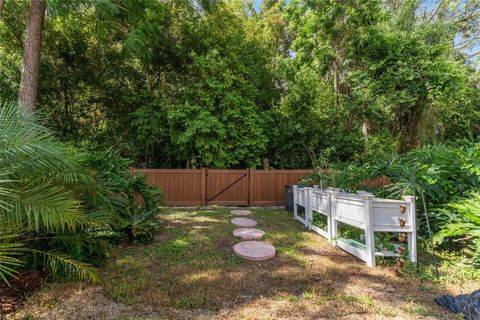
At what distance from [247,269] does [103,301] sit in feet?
4.95

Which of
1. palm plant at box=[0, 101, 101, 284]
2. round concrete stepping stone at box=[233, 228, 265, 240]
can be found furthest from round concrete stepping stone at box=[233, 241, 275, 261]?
palm plant at box=[0, 101, 101, 284]

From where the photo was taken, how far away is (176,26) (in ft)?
30.7

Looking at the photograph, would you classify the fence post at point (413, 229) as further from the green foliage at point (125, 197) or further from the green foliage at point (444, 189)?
the green foliage at point (125, 197)

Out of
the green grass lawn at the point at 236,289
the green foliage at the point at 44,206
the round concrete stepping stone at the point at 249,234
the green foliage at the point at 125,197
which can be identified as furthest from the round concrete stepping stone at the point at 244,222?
the green foliage at the point at 44,206

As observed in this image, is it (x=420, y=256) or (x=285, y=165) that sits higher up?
(x=285, y=165)

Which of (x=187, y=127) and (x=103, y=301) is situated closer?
(x=103, y=301)

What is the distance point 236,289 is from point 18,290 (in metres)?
2.06

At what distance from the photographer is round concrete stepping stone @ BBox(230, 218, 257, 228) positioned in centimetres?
532

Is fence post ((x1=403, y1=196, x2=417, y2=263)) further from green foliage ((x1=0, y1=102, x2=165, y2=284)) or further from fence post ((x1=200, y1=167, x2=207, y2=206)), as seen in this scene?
fence post ((x1=200, y1=167, x2=207, y2=206))

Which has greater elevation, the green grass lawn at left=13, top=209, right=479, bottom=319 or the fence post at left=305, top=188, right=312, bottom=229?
the fence post at left=305, top=188, right=312, bottom=229

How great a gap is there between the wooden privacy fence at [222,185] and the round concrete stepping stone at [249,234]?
136 inches

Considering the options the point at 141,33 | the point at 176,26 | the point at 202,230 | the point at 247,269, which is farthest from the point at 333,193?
the point at 176,26

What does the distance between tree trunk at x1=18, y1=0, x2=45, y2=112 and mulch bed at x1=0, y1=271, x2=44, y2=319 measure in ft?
13.0

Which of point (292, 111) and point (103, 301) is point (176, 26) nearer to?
point (292, 111)
